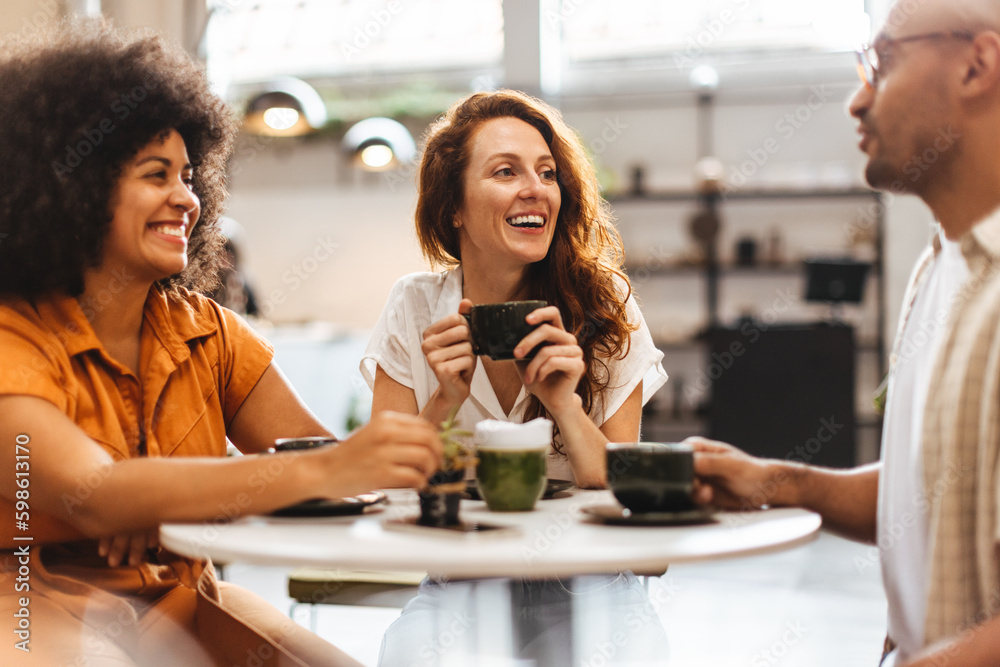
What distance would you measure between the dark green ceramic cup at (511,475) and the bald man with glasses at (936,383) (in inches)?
9.5

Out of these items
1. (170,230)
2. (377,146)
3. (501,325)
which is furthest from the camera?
(377,146)

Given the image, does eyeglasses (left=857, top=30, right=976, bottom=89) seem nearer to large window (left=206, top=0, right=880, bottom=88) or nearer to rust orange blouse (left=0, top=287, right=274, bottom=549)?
rust orange blouse (left=0, top=287, right=274, bottom=549)

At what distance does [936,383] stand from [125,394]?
1.24 meters

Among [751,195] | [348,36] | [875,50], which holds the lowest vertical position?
[875,50]

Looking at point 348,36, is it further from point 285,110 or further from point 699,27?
point 285,110

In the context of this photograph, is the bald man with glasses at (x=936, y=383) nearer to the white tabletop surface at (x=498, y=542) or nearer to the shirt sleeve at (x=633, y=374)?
the white tabletop surface at (x=498, y=542)

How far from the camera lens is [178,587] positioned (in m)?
1.48

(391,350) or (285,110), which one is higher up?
(285,110)

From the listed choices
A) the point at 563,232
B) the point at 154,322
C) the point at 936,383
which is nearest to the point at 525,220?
the point at 563,232

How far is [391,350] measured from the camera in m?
1.93

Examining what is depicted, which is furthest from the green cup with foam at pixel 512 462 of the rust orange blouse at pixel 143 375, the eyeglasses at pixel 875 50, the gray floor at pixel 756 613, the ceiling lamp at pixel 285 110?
the ceiling lamp at pixel 285 110

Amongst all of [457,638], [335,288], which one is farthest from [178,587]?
[335,288]

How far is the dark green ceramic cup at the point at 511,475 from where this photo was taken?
1228mm

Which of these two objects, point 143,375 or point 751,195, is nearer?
point 143,375
